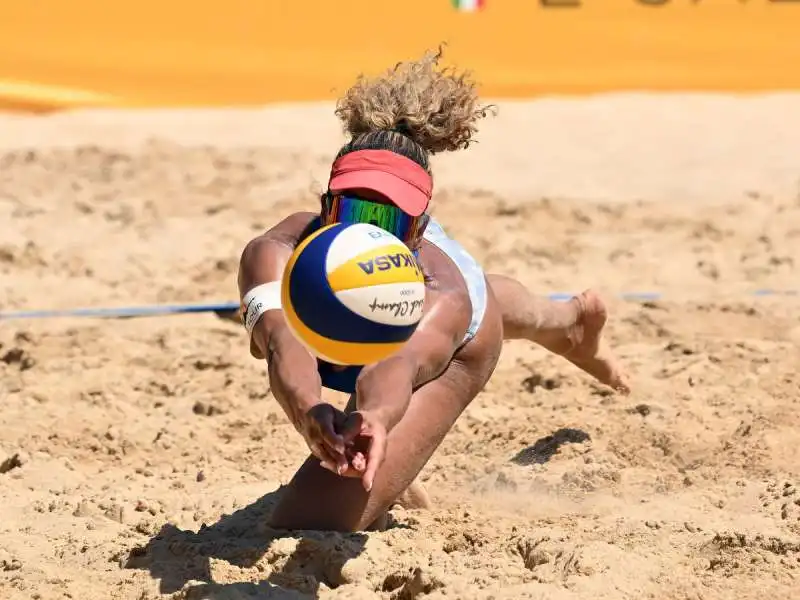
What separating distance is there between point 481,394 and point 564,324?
2.10ft

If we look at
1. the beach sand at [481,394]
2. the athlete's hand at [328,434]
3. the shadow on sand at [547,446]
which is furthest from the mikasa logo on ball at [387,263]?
the shadow on sand at [547,446]

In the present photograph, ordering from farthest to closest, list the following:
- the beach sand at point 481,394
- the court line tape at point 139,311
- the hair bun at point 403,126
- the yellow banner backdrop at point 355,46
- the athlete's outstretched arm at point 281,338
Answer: the yellow banner backdrop at point 355,46, the court line tape at point 139,311, the hair bun at point 403,126, the beach sand at point 481,394, the athlete's outstretched arm at point 281,338

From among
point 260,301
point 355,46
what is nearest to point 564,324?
point 260,301

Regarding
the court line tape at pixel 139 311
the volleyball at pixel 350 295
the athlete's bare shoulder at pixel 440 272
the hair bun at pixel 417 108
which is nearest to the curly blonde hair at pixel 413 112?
the hair bun at pixel 417 108

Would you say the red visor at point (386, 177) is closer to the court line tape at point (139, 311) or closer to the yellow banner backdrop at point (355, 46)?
the court line tape at point (139, 311)

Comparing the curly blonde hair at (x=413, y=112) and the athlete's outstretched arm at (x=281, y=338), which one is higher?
the curly blonde hair at (x=413, y=112)

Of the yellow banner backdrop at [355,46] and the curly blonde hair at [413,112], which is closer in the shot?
the curly blonde hair at [413,112]

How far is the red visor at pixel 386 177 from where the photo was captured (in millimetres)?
2926

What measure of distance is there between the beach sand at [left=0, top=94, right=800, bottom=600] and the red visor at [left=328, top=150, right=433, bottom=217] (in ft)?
2.57

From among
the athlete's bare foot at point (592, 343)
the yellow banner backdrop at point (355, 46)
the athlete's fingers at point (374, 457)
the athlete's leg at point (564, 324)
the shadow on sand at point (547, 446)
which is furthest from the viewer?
the yellow banner backdrop at point (355, 46)

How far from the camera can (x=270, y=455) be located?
3979 mm

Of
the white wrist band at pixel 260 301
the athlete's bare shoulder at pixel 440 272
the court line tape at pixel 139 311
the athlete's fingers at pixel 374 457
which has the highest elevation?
the athlete's bare shoulder at pixel 440 272

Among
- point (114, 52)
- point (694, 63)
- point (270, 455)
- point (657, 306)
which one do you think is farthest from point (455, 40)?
point (270, 455)

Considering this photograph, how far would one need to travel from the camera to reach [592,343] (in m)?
4.04
